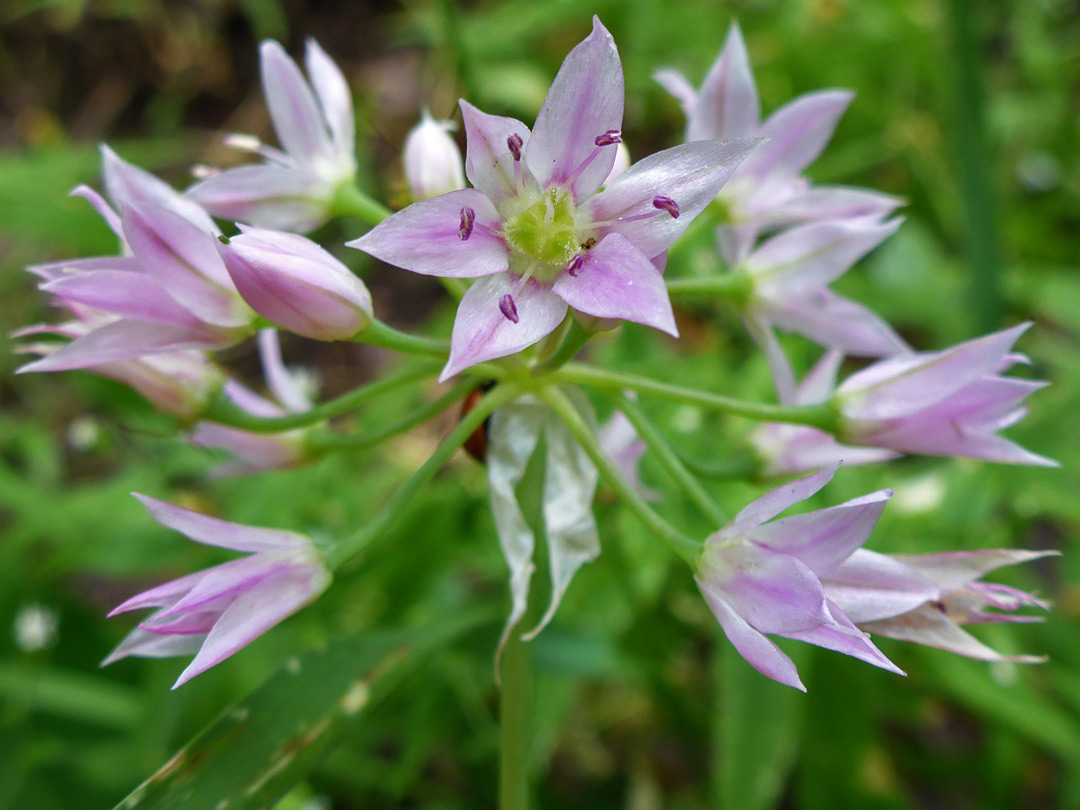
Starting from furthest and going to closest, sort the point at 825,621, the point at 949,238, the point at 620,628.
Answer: the point at 949,238 < the point at 620,628 < the point at 825,621

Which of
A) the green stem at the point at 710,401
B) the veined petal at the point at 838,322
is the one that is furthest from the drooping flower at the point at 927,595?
the veined petal at the point at 838,322

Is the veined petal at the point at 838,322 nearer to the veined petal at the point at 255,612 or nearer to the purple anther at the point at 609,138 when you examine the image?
the purple anther at the point at 609,138

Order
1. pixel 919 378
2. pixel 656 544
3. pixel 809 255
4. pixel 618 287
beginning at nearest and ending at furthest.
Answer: pixel 618 287, pixel 919 378, pixel 809 255, pixel 656 544

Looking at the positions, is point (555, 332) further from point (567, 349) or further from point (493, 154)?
point (493, 154)

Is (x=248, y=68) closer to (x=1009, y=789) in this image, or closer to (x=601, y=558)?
(x=601, y=558)

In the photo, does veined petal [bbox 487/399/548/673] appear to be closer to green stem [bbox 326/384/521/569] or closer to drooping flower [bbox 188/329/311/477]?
green stem [bbox 326/384/521/569]

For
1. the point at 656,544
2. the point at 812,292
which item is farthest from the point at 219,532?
the point at 656,544

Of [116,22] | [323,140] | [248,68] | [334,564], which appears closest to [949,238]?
[323,140]
